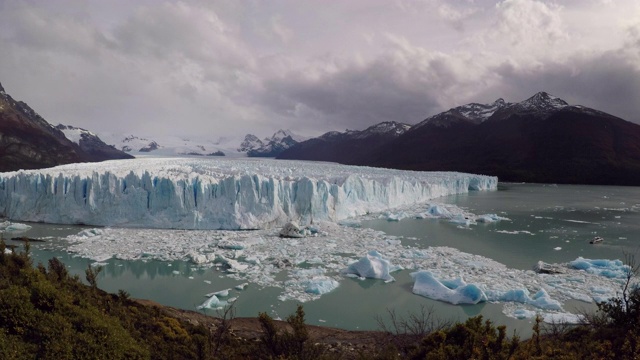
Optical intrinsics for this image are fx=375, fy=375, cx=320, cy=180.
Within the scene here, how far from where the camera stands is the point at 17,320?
3.77 meters

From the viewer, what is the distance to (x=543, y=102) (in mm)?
81625

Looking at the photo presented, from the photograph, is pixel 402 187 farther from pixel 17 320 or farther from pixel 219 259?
pixel 17 320

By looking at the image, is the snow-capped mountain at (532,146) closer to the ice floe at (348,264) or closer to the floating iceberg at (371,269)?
the ice floe at (348,264)

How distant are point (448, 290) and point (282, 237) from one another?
281 inches

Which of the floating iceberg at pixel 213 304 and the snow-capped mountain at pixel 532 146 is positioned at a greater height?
the snow-capped mountain at pixel 532 146

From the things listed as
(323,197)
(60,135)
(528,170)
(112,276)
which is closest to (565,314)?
(112,276)

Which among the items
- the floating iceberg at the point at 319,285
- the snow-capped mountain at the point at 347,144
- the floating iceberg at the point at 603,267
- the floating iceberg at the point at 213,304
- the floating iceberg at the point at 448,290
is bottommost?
the floating iceberg at the point at 213,304

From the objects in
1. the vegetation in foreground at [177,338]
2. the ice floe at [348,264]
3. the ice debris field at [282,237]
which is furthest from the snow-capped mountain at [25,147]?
the vegetation in foreground at [177,338]

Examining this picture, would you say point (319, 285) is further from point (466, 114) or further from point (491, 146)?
point (466, 114)

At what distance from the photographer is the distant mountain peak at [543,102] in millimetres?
78944

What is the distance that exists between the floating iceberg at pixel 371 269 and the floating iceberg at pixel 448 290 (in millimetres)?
871

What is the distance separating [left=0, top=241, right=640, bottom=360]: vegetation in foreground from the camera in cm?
370

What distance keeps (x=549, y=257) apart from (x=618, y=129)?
67.7 metres

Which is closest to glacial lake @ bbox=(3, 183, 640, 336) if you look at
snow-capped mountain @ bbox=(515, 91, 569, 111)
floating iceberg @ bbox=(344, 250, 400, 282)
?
floating iceberg @ bbox=(344, 250, 400, 282)
